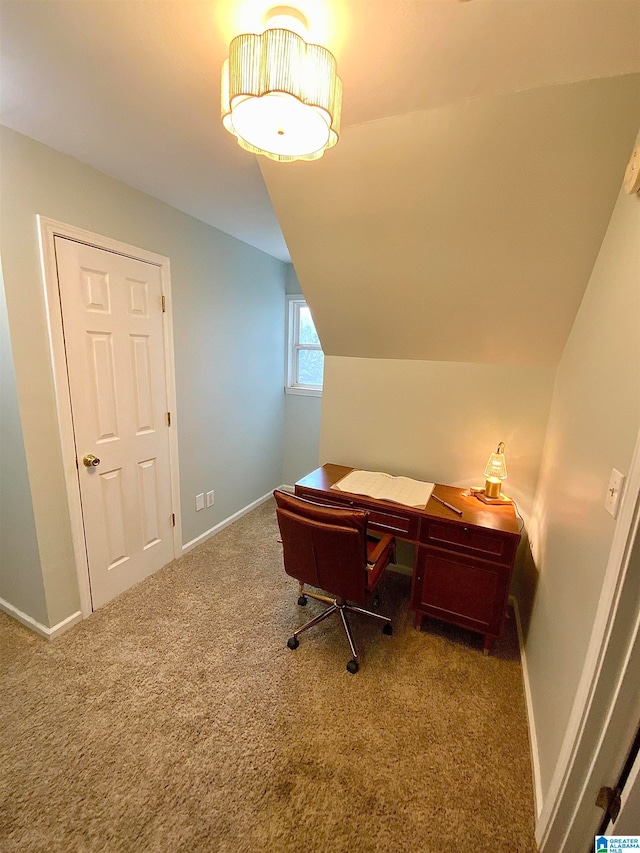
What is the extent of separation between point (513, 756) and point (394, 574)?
4.06 ft

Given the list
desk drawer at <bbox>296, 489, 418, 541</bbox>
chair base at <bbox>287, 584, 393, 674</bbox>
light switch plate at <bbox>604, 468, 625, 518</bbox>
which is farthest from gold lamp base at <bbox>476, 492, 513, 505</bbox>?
light switch plate at <bbox>604, 468, 625, 518</bbox>

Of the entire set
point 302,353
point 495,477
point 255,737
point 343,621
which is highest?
point 302,353

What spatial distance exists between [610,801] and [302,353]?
347 centimetres

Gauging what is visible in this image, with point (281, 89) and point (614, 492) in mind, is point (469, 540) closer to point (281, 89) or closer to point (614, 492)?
point (614, 492)

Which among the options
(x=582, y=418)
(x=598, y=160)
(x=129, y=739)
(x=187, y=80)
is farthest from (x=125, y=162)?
(x=129, y=739)

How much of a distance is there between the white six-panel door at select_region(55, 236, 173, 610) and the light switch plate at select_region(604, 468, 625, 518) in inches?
93.2

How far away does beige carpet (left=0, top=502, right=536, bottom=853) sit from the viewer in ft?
3.78

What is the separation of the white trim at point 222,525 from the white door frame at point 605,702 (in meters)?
2.46

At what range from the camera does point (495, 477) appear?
205 cm

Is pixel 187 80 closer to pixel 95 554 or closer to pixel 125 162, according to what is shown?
pixel 125 162

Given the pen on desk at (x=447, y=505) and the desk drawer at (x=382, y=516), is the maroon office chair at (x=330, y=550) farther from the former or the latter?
the pen on desk at (x=447, y=505)

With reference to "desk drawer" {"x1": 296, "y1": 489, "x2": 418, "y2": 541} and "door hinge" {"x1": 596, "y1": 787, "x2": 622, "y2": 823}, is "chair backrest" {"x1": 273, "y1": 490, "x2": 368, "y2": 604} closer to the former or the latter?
"desk drawer" {"x1": 296, "y1": 489, "x2": 418, "y2": 541}

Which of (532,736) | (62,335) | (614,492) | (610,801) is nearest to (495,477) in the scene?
(614,492)

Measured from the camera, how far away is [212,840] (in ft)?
3.67
